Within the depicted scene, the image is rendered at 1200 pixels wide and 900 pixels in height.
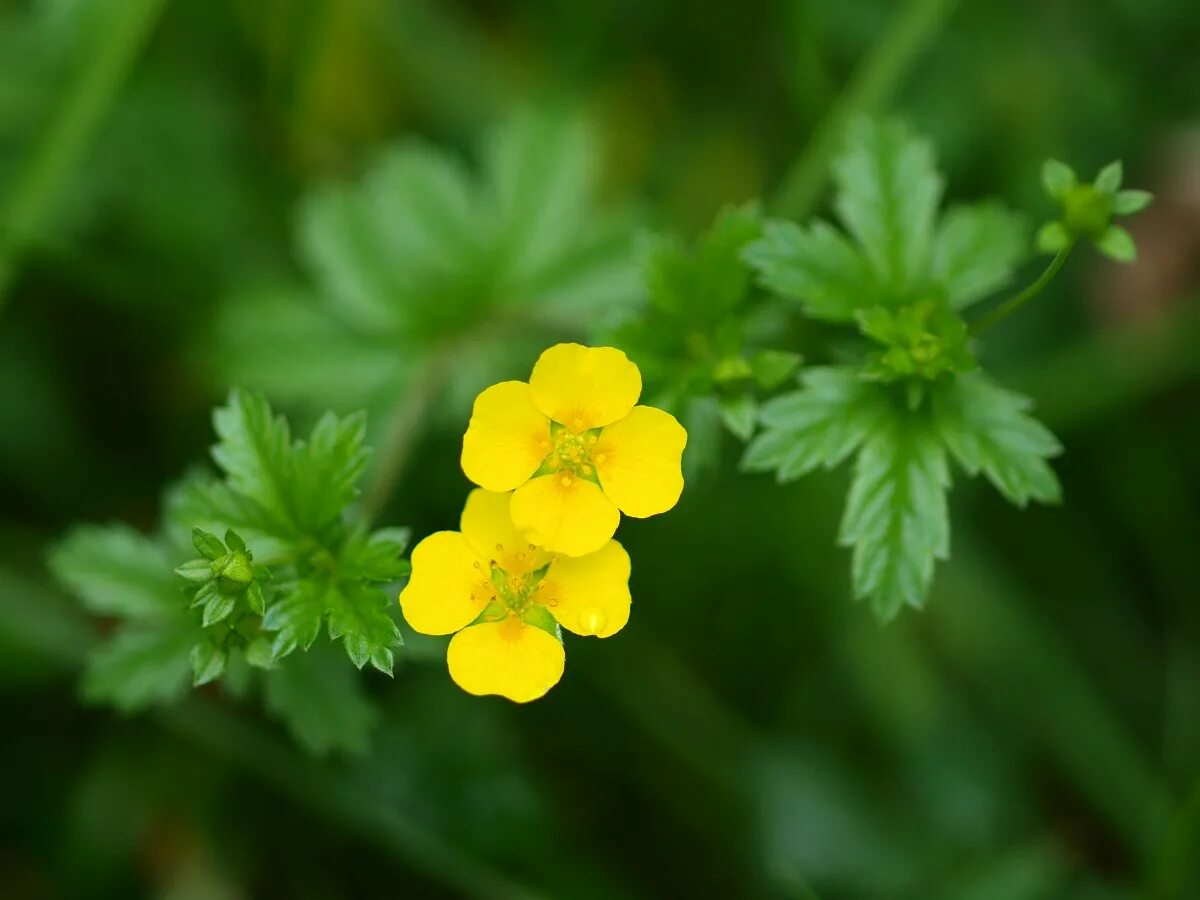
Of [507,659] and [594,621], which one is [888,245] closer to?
[594,621]

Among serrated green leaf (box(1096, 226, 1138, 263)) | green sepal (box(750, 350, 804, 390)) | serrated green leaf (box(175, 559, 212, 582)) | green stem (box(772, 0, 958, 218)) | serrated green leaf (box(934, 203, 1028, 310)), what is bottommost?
serrated green leaf (box(175, 559, 212, 582))

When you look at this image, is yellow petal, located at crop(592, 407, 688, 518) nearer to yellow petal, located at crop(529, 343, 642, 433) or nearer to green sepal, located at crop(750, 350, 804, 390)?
yellow petal, located at crop(529, 343, 642, 433)

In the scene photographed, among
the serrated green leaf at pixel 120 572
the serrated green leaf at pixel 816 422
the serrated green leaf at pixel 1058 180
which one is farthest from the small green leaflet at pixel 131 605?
the serrated green leaf at pixel 1058 180

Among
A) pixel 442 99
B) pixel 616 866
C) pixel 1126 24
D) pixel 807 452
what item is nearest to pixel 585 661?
pixel 616 866

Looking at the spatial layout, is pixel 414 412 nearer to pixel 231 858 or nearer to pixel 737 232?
pixel 737 232

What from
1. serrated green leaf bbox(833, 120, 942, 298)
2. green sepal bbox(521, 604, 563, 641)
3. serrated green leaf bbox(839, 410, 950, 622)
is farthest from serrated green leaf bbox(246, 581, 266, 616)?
serrated green leaf bbox(833, 120, 942, 298)

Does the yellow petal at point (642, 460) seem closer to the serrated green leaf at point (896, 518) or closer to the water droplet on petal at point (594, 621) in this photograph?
the water droplet on petal at point (594, 621)
